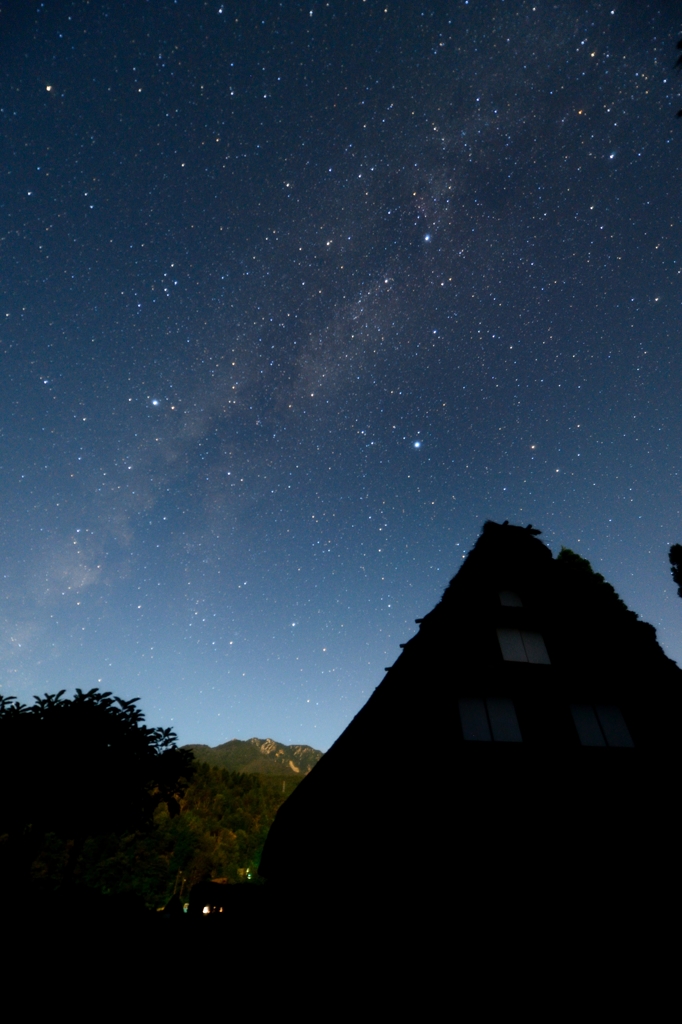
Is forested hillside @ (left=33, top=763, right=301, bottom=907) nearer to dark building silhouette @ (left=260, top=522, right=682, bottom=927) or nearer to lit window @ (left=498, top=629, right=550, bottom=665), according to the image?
dark building silhouette @ (left=260, top=522, right=682, bottom=927)

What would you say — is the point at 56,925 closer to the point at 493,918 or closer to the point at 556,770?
the point at 493,918

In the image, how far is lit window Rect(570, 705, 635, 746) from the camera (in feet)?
25.8

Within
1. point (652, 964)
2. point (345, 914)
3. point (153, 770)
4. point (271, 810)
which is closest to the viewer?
point (652, 964)

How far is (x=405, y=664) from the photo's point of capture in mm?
7828

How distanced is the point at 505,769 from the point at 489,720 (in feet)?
2.51

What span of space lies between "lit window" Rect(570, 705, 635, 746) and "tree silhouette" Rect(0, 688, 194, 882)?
62.1 feet

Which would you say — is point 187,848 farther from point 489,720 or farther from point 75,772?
point 489,720

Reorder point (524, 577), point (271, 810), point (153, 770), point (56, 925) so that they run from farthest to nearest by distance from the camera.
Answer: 1. point (271, 810)
2. point (153, 770)
3. point (524, 577)
4. point (56, 925)

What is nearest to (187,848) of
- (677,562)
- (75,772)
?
(75,772)

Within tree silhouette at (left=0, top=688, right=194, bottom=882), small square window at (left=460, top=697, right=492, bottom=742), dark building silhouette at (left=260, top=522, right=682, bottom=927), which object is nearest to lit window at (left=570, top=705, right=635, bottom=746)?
dark building silhouette at (left=260, top=522, right=682, bottom=927)

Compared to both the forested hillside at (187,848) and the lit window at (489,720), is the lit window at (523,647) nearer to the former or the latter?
the lit window at (489,720)

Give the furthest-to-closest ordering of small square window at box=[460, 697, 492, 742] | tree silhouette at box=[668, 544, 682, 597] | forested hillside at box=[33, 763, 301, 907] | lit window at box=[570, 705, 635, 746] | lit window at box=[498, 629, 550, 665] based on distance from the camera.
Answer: forested hillside at box=[33, 763, 301, 907]
tree silhouette at box=[668, 544, 682, 597]
lit window at box=[498, 629, 550, 665]
lit window at box=[570, 705, 635, 746]
small square window at box=[460, 697, 492, 742]

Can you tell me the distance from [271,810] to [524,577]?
10857 cm

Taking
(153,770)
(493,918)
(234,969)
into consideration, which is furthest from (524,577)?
(153,770)
